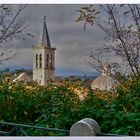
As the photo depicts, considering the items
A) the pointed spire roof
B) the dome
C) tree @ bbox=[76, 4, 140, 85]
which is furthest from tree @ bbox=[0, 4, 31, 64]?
the dome

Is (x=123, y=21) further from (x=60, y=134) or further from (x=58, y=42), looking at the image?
(x=60, y=134)

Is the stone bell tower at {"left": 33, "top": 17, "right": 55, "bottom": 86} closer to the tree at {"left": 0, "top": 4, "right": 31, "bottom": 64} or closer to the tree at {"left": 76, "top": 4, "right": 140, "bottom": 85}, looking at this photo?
the tree at {"left": 0, "top": 4, "right": 31, "bottom": 64}

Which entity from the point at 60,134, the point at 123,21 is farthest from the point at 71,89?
the point at 123,21

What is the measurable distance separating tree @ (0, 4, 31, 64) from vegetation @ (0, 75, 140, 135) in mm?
261

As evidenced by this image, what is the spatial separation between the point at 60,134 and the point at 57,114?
201 millimetres

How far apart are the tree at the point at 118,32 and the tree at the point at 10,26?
494mm

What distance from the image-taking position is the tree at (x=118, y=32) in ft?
14.1

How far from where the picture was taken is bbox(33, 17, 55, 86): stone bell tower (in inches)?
169

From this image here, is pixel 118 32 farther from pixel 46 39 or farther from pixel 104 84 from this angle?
pixel 46 39

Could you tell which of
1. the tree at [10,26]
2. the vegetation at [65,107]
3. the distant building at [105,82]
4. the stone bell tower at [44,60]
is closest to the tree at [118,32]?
the distant building at [105,82]

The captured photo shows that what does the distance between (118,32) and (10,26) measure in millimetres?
938

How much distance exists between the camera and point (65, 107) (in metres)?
4.38

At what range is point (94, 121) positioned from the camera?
412cm

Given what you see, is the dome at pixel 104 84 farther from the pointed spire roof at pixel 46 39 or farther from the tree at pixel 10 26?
the tree at pixel 10 26
